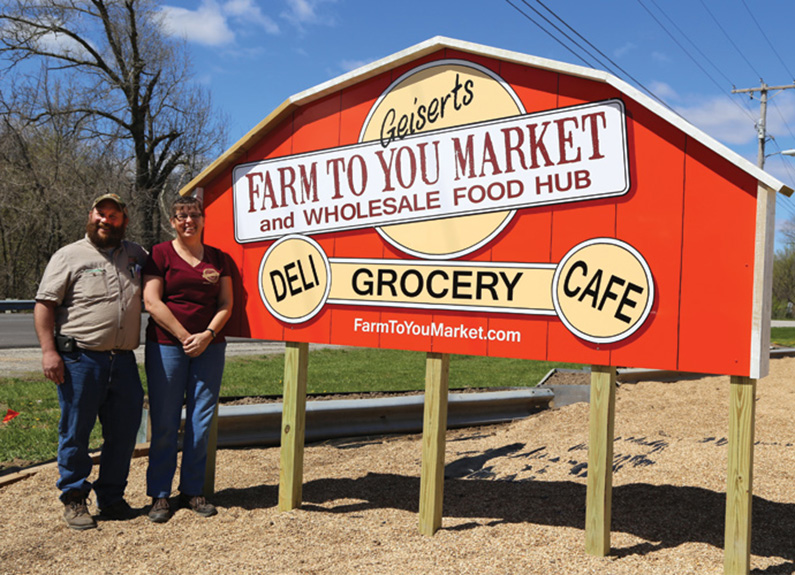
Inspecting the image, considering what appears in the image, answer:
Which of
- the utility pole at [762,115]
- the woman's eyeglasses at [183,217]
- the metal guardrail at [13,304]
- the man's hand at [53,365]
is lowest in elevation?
the metal guardrail at [13,304]

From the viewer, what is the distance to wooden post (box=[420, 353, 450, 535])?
13.0ft

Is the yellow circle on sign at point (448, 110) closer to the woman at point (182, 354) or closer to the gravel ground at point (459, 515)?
the woman at point (182, 354)

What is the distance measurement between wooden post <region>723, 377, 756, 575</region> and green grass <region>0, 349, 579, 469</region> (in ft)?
16.4

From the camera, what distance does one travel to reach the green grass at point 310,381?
19.6ft

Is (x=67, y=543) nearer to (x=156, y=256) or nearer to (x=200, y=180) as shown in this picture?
(x=156, y=256)

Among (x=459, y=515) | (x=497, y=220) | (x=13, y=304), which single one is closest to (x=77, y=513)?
(x=459, y=515)

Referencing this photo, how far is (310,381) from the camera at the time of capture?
34.3 feet

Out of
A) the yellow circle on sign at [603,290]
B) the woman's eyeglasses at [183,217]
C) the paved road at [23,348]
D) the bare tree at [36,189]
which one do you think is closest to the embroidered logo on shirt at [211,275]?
the woman's eyeglasses at [183,217]

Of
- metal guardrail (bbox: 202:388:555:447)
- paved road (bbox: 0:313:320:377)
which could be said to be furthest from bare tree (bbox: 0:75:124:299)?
metal guardrail (bbox: 202:388:555:447)

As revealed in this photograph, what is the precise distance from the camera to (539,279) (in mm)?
3727

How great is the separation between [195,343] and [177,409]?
472 mm

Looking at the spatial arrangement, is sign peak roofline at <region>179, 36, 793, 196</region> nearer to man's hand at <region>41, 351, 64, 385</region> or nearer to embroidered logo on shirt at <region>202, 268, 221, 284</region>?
embroidered logo on shirt at <region>202, 268, 221, 284</region>

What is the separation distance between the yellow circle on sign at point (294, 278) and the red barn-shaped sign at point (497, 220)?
0.4 inches

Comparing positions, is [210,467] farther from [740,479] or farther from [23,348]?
[23,348]
